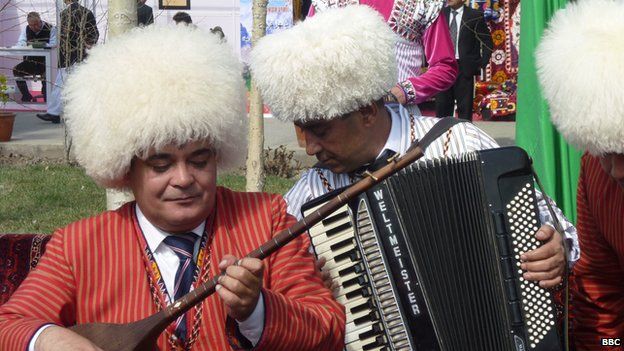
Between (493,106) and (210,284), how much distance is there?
1165 cm

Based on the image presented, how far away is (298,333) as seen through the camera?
291cm

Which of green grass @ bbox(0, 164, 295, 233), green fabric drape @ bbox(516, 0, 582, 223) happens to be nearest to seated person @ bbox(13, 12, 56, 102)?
green grass @ bbox(0, 164, 295, 233)

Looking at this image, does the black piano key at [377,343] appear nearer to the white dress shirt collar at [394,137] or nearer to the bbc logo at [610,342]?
the white dress shirt collar at [394,137]

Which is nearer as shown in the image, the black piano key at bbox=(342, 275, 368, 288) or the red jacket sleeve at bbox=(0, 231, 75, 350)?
the red jacket sleeve at bbox=(0, 231, 75, 350)

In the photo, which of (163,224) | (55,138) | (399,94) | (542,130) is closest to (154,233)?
(163,224)

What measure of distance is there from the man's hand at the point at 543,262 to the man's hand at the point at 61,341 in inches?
54.2

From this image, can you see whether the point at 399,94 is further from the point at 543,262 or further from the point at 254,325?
the point at 254,325

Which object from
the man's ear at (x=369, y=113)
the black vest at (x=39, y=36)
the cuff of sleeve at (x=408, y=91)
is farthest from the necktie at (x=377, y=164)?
the black vest at (x=39, y=36)

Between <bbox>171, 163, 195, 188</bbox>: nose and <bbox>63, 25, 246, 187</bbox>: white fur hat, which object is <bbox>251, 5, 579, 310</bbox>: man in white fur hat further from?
<bbox>171, 163, 195, 188</bbox>: nose

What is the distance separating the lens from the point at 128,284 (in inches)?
120

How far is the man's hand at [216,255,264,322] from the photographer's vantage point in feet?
8.84

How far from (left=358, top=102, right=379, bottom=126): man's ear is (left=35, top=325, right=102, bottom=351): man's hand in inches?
55.1

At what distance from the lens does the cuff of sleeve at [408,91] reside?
4.70 metres

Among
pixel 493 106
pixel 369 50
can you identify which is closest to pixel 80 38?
pixel 493 106
